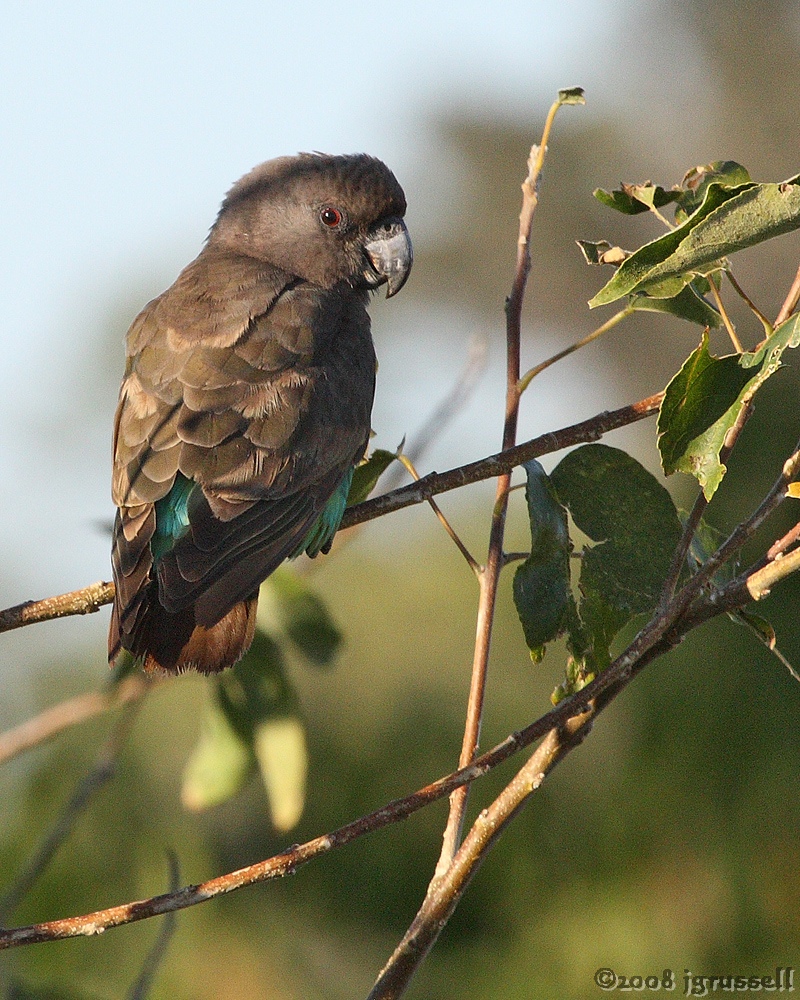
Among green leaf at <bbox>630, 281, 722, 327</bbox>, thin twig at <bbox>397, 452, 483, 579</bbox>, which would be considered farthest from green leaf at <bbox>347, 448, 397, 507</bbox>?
green leaf at <bbox>630, 281, 722, 327</bbox>

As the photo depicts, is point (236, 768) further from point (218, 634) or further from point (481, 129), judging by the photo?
point (481, 129)

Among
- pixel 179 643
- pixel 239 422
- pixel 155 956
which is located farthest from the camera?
pixel 239 422

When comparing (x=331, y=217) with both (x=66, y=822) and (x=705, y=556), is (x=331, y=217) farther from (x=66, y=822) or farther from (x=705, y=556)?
(x=66, y=822)

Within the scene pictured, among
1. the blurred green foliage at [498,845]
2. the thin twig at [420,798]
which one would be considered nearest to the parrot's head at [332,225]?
the blurred green foliage at [498,845]

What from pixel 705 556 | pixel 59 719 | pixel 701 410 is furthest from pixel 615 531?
pixel 59 719

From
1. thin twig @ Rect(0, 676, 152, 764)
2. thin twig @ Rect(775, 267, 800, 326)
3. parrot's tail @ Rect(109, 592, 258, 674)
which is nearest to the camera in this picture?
thin twig @ Rect(775, 267, 800, 326)

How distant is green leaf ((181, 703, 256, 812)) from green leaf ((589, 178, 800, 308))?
2032 mm

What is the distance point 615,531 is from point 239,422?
45.7 inches

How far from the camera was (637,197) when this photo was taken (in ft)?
8.25

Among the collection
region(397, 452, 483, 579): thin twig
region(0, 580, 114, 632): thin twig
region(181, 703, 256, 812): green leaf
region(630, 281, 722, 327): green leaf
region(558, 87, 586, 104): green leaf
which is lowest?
region(181, 703, 256, 812): green leaf

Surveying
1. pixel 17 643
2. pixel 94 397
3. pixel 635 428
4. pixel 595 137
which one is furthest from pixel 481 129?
pixel 17 643

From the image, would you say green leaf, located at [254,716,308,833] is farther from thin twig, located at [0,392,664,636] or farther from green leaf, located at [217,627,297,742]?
thin twig, located at [0,392,664,636]

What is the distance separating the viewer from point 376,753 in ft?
16.9

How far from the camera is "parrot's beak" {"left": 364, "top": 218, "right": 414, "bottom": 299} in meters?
4.20
